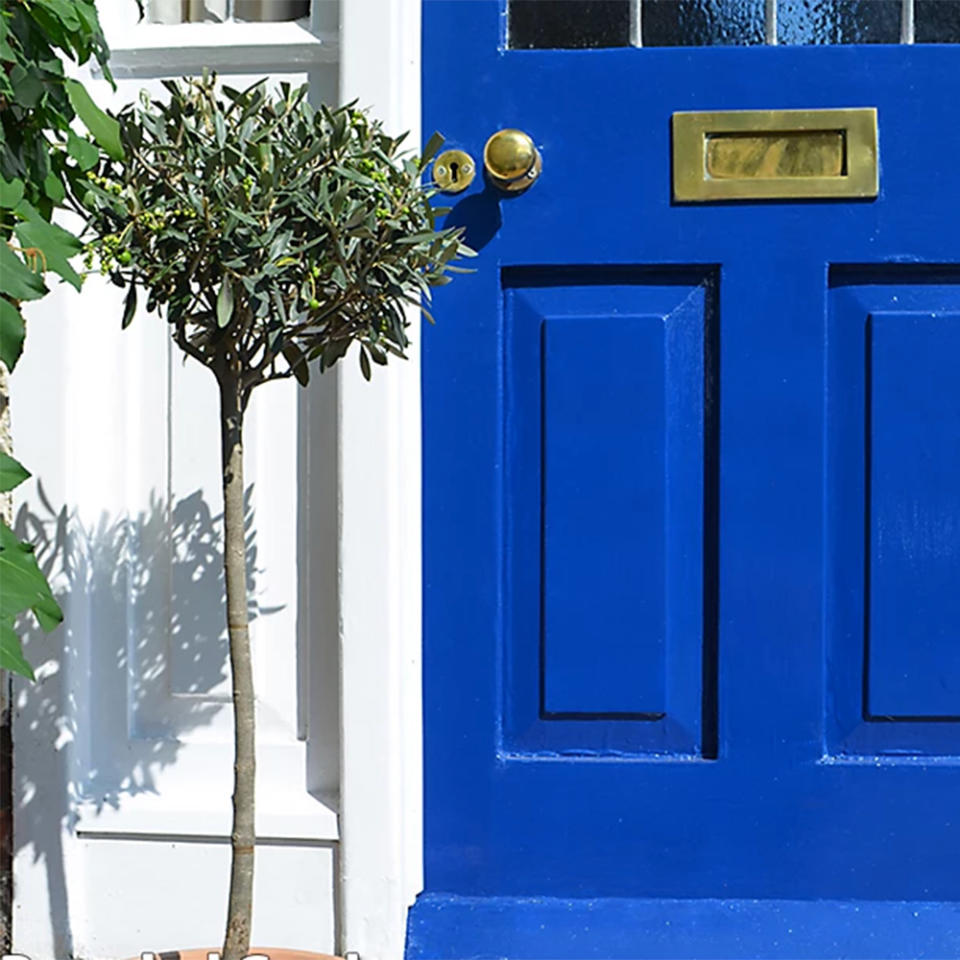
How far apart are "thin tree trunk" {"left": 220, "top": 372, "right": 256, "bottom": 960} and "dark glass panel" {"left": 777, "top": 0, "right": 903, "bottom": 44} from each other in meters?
1.25

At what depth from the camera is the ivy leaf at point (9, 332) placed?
5.82 feet

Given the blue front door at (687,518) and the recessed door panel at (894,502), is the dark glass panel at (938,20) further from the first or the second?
the recessed door panel at (894,502)

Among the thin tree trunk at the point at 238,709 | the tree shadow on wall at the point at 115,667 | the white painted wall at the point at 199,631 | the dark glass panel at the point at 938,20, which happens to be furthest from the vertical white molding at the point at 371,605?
the dark glass panel at the point at 938,20

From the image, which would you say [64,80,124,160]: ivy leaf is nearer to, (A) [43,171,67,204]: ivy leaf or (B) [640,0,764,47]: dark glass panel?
(A) [43,171,67,204]: ivy leaf

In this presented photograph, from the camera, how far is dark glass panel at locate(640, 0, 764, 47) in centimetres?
266

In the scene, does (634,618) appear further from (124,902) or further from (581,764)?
(124,902)

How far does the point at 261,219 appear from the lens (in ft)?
6.39

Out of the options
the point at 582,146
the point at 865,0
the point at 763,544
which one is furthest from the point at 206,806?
the point at 865,0

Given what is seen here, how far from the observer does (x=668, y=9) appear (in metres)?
2.67

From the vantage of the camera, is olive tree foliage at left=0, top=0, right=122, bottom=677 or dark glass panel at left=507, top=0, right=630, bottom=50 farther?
dark glass panel at left=507, top=0, right=630, bottom=50

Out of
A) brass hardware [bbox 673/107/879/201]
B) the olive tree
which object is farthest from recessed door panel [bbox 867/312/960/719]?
the olive tree

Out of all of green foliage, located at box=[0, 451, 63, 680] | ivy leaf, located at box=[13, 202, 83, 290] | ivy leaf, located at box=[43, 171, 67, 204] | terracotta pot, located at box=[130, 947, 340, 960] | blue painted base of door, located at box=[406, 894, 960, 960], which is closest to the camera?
green foliage, located at box=[0, 451, 63, 680]

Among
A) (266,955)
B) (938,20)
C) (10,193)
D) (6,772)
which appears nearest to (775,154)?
(938,20)

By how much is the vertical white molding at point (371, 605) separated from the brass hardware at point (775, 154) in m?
0.53
